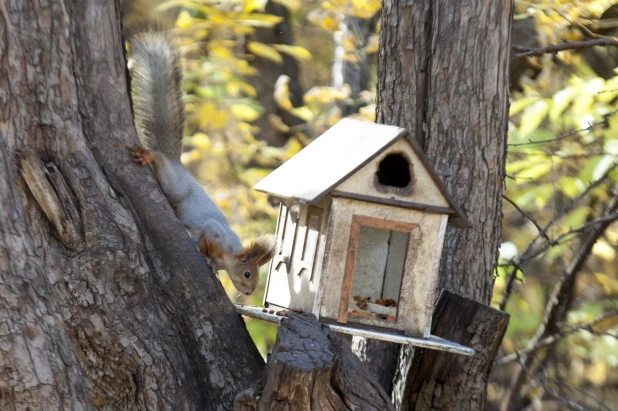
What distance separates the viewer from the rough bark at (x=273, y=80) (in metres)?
7.26

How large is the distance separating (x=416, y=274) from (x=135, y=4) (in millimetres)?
6276

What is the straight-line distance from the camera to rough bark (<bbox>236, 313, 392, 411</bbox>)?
1.94 meters

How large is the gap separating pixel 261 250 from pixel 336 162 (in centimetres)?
83

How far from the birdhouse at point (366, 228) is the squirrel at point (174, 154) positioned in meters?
0.48

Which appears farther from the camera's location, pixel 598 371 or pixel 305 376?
pixel 598 371

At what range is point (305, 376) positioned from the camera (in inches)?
76.0

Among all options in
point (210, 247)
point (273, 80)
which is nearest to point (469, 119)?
point (210, 247)

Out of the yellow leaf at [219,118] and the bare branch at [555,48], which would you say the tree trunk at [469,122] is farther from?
the yellow leaf at [219,118]

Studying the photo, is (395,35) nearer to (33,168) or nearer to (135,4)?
(33,168)

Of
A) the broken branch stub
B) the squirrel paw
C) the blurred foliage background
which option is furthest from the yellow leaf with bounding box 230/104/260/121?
the broken branch stub

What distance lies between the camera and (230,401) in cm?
228

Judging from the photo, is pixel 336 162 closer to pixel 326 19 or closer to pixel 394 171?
pixel 394 171

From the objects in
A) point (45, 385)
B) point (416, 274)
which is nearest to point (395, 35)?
point (416, 274)

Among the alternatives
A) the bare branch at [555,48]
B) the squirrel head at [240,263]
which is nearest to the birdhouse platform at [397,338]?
the squirrel head at [240,263]
